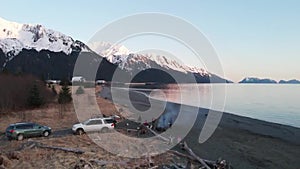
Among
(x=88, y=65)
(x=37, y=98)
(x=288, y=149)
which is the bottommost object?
(x=288, y=149)

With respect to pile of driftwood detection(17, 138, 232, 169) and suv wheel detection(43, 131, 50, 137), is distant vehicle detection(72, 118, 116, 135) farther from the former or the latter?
pile of driftwood detection(17, 138, 232, 169)

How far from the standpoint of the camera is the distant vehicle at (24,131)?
25766mm

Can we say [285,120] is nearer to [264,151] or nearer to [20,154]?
[264,151]

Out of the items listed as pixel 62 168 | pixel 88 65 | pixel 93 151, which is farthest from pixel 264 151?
pixel 88 65

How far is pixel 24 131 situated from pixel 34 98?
20.9m

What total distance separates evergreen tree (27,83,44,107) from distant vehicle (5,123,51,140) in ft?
65.2

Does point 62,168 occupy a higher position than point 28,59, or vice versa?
point 28,59

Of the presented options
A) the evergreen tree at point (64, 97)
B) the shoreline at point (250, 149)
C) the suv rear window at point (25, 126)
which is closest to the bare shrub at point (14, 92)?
the evergreen tree at point (64, 97)

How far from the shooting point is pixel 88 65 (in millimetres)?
187875

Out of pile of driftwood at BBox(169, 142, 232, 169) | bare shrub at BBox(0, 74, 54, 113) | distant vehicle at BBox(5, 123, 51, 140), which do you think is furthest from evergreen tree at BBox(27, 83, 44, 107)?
pile of driftwood at BBox(169, 142, 232, 169)

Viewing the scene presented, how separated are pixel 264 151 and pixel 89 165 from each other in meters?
19.2

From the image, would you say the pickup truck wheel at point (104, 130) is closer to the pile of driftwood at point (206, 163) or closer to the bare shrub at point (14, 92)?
the pile of driftwood at point (206, 163)

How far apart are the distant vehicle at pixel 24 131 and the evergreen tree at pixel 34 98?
19.9 metres

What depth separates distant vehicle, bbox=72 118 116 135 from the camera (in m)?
28.7
